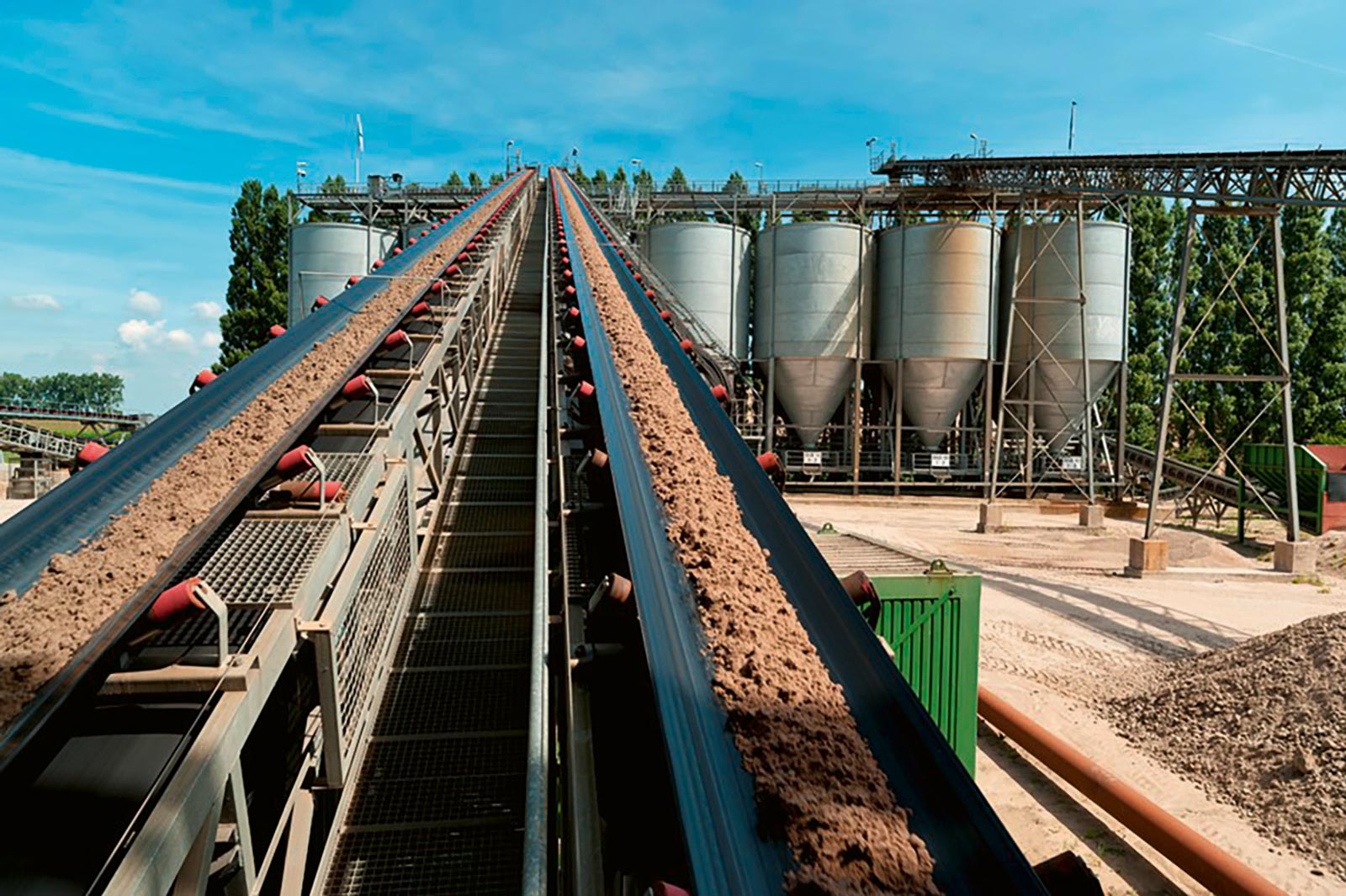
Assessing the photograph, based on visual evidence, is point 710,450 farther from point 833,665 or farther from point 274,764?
point 274,764

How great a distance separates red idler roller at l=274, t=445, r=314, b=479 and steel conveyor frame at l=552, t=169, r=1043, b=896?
1.67m

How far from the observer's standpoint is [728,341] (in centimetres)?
2358

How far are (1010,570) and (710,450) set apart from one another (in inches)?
470

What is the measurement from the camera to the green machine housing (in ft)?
15.2

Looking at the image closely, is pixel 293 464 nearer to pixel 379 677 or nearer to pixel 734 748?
pixel 379 677

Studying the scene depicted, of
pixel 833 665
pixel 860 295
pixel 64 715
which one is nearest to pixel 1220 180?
pixel 860 295

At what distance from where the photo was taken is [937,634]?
4.71 meters

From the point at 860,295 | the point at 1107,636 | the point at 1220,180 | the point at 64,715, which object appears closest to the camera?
the point at 64,715

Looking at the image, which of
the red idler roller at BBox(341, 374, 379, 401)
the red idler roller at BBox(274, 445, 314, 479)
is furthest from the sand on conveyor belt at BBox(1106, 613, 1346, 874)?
the red idler roller at BBox(341, 374, 379, 401)

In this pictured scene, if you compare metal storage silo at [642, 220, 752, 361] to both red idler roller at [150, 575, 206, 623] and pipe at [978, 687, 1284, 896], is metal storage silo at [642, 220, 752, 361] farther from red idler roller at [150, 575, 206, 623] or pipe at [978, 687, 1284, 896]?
red idler roller at [150, 575, 206, 623]

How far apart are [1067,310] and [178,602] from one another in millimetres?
24496

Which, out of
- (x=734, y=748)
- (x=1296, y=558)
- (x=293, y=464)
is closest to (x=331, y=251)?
(x=293, y=464)

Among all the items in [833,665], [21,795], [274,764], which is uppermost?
[833,665]

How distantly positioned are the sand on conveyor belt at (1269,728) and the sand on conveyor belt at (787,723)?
511cm
